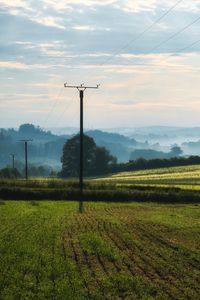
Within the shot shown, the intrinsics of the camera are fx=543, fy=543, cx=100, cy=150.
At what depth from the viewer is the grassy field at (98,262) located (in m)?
18.1

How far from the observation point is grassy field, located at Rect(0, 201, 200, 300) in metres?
18.1

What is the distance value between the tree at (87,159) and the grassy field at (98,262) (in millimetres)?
137688

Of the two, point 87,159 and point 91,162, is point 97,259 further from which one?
point 87,159

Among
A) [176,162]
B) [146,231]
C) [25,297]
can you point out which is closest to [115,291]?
[25,297]

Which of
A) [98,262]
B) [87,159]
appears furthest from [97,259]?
[87,159]

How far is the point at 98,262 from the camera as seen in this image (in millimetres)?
23172

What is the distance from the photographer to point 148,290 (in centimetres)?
1825

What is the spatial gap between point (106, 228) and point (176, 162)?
5104 inches

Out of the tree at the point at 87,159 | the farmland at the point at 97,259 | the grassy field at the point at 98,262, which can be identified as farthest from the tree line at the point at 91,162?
the grassy field at the point at 98,262

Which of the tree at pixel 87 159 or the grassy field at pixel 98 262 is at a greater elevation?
the tree at pixel 87 159

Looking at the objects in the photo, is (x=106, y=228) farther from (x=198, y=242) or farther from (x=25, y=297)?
(x=25, y=297)

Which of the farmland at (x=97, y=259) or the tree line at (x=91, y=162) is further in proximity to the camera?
the tree line at (x=91, y=162)

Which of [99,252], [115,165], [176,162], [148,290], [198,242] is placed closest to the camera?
[148,290]

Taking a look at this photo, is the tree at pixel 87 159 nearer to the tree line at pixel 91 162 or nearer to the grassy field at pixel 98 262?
the tree line at pixel 91 162
